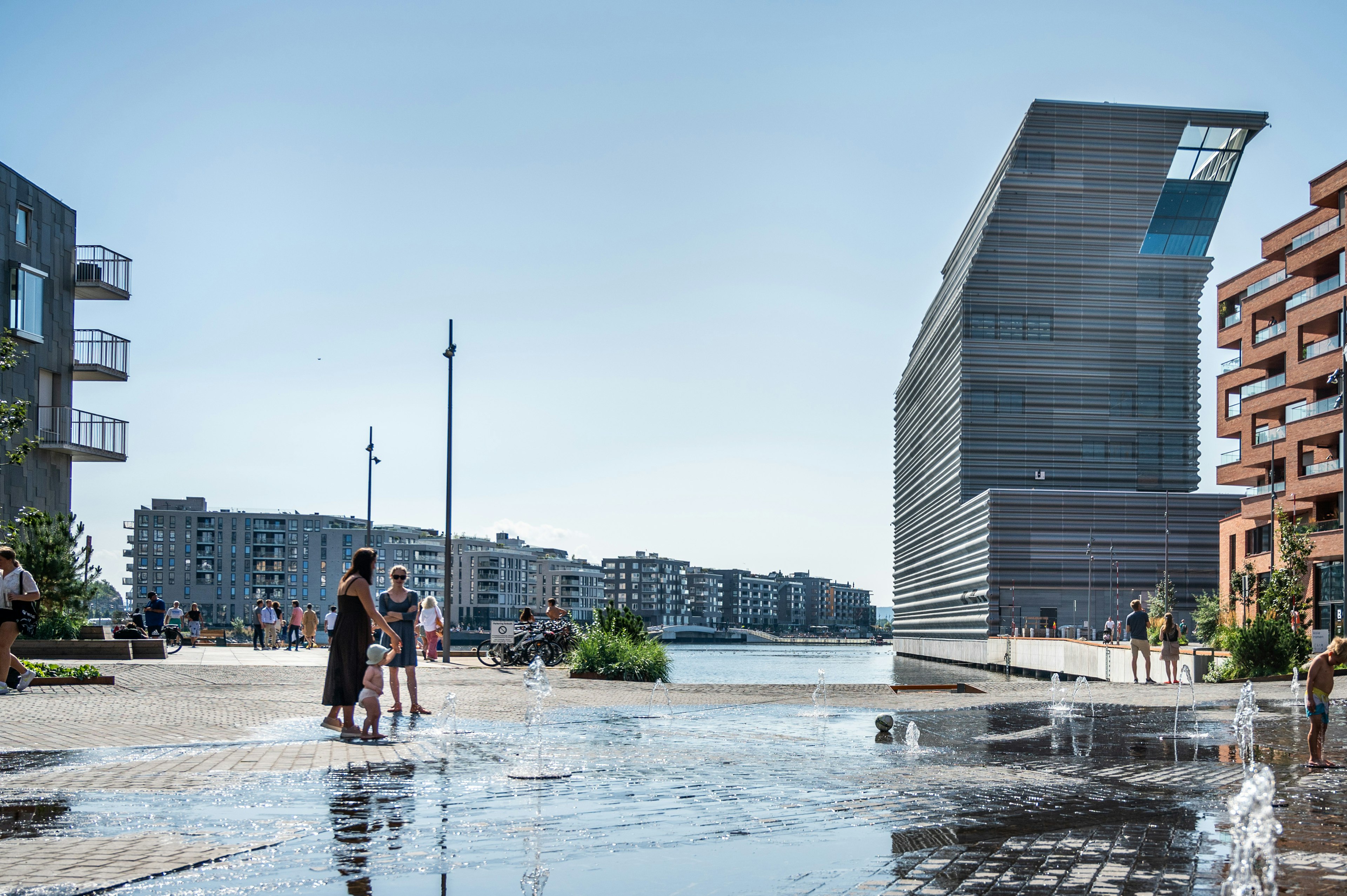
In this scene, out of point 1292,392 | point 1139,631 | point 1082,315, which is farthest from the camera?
point 1082,315

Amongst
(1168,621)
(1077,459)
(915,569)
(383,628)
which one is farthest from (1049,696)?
(915,569)

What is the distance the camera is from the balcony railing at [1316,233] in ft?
169

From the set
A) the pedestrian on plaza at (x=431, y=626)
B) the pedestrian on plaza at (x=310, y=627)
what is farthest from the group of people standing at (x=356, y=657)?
the pedestrian on plaza at (x=310, y=627)

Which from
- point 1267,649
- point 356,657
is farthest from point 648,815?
point 1267,649

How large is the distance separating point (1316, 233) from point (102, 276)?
156ft

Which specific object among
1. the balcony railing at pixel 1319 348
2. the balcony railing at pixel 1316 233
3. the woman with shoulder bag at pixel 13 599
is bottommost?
the woman with shoulder bag at pixel 13 599

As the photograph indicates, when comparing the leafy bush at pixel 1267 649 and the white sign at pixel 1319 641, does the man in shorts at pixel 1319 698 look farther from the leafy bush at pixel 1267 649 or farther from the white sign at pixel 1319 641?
the leafy bush at pixel 1267 649

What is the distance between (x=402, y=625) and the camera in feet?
49.6

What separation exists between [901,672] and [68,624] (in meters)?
71.8

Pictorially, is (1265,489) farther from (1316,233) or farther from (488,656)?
(488,656)

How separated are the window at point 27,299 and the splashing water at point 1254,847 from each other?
37231 mm

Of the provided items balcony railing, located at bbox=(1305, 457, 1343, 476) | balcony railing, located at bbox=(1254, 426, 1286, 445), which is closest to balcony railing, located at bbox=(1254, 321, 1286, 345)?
balcony railing, located at bbox=(1254, 426, 1286, 445)

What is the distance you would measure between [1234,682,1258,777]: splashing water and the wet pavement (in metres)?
0.21

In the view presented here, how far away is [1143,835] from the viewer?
727 centimetres
